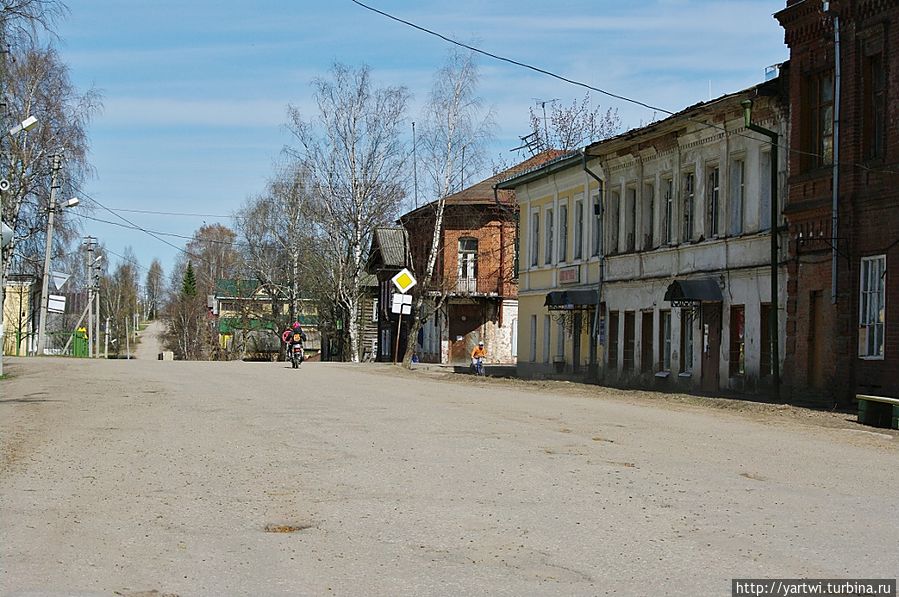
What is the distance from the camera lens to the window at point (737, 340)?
31.3m

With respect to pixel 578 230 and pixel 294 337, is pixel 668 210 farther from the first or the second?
pixel 294 337

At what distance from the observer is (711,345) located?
108 ft

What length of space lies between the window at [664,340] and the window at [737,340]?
4.13 metres

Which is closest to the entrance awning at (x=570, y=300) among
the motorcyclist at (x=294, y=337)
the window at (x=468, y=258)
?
the motorcyclist at (x=294, y=337)

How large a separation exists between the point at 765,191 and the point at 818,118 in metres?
3.42

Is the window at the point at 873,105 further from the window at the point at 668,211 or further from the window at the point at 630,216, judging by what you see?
the window at the point at 630,216

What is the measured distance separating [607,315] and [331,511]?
102ft

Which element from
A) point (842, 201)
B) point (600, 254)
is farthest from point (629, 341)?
point (842, 201)

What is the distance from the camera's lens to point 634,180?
38.8m

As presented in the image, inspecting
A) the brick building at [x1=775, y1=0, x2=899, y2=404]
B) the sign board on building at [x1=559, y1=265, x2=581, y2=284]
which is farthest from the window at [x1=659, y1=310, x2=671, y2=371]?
the brick building at [x1=775, y1=0, x2=899, y2=404]

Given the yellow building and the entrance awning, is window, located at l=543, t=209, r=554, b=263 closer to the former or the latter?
the entrance awning

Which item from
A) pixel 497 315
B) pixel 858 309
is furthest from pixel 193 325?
pixel 858 309

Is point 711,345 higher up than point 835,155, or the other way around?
point 835,155

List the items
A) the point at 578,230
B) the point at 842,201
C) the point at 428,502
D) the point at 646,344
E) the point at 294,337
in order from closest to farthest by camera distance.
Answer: the point at 428,502 < the point at 842,201 < the point at 646,344 < the point at 578,230 < the point at 294,337
